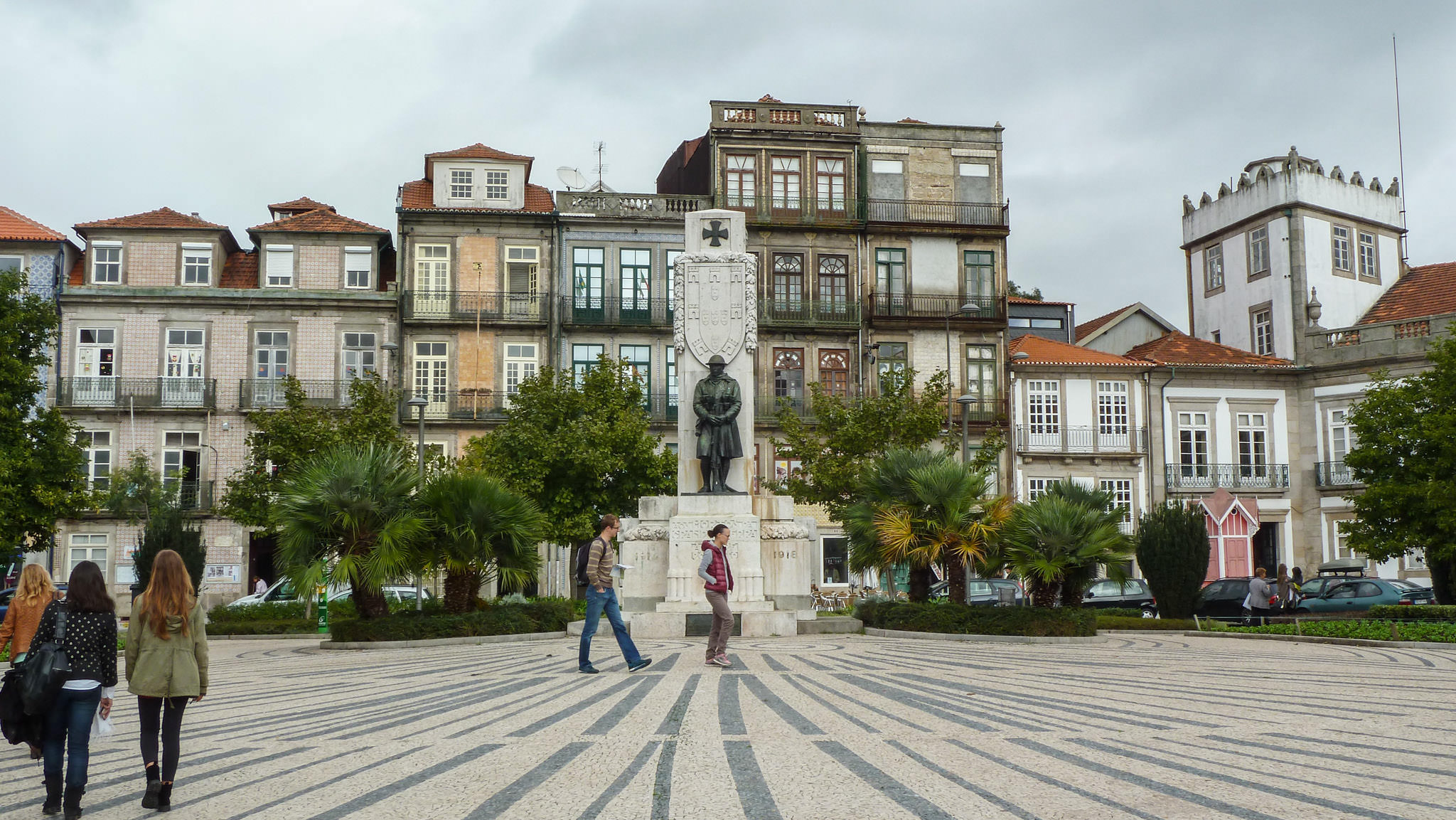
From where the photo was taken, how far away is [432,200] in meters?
45.8

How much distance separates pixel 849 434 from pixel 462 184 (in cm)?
1708

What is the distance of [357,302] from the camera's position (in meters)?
44.6

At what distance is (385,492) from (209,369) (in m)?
26.9

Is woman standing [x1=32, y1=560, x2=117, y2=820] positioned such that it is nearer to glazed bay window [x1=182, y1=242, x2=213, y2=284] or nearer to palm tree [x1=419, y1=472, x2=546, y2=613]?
palm tree [x1=419, y1=472, x2=546, y2=613]

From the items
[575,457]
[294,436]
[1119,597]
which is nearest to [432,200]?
[294,436]

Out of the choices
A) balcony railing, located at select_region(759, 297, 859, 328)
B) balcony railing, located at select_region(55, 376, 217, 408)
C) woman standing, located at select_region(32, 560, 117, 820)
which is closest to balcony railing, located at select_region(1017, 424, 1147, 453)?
balcony railing, located at select_region(759, 297, 859, 328)

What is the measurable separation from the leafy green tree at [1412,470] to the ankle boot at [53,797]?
96.2ft

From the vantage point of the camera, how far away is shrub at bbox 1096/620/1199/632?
26.3 m

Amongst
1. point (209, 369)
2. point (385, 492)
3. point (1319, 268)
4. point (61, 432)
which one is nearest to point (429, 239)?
point (209, 369)

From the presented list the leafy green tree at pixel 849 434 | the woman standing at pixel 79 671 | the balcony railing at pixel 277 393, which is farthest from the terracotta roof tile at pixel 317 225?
the woman standing at pixel 79 671

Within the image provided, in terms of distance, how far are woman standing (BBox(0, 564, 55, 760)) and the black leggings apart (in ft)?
8.08

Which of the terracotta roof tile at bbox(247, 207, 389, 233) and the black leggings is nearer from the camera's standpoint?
the black leggings

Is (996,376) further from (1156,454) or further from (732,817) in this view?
(732,817)

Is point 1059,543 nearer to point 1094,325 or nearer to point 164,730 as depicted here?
point 164,730
